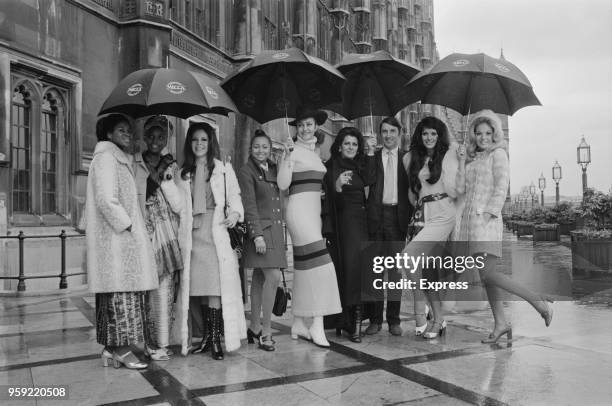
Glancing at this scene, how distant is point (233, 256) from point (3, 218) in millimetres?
6489

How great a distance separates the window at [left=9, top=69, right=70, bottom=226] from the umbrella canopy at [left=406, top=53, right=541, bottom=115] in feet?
24.4

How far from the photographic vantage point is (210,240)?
17.7 feet

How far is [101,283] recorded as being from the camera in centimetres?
481

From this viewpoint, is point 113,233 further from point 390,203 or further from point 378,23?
point 378,23

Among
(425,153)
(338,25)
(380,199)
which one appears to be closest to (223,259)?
(380,199)

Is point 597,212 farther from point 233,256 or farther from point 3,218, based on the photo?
point 3,218

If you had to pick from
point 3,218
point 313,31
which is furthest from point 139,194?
point 313,31

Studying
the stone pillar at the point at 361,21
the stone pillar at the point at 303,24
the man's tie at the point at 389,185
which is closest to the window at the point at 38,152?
the man's tie at the point at 389,185

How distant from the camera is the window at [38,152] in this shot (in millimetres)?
10605

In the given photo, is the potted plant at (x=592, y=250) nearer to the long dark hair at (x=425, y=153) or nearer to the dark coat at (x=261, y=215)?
the long dark hair at (x=425, y=153)

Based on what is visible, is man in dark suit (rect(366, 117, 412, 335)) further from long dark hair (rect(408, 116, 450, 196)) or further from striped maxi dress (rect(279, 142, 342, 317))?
striped maxi dress (rect(279, 142, 342, 317))

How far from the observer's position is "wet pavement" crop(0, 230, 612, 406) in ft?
13.2

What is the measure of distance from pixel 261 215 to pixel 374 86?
243 cm

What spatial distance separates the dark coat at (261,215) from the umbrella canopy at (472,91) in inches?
76.3
